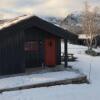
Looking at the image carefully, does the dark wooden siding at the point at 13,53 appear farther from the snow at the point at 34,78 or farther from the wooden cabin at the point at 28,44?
the snow at the point at 34,78

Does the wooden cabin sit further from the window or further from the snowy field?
the snowy field

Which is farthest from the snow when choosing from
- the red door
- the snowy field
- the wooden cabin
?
the red door

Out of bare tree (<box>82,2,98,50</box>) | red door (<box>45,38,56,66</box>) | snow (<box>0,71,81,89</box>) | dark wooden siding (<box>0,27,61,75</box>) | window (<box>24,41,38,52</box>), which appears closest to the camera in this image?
snow (<box>0,71,81,89</box>)

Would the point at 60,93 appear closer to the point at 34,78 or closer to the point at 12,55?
the point at 34,78

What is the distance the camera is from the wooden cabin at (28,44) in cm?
1722

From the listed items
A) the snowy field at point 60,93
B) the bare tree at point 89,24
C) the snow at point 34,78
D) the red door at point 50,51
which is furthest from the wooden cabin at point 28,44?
the bare tree at point 89,24

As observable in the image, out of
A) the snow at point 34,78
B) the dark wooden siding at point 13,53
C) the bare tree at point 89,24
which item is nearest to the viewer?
the snow at point 34,78

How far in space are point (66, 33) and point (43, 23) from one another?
1.88 metres

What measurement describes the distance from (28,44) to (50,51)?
6.23ft

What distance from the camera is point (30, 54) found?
19609 mm

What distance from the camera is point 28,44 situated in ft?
63.8

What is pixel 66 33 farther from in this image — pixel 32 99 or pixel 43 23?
pixel 32 99

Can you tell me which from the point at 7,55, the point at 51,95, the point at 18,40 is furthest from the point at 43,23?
the point at 51,95

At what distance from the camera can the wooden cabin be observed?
17.2 m
